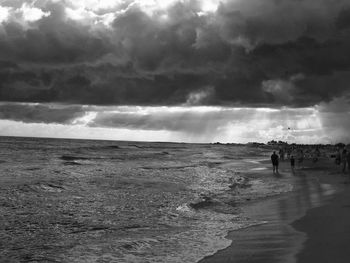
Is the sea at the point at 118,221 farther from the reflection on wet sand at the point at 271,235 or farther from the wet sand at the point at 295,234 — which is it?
the wet sand at the point at 295,234

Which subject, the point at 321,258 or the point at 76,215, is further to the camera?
the point at 76,215

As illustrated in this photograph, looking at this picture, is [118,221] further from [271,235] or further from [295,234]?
[295,234]

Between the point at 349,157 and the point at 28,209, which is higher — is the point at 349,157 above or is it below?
above

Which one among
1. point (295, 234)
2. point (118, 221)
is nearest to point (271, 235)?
point (295, 234)

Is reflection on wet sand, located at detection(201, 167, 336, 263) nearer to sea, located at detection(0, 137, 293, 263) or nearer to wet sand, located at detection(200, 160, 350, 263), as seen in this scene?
wet sand, located at detection(200, 160, 350, 263)

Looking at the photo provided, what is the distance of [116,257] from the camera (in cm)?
1138

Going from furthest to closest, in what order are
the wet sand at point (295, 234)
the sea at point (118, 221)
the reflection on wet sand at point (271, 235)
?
the sea at point (118, 221) → the reflection on wet sand at point (271, 235) → the wet sand at point (295, 234)

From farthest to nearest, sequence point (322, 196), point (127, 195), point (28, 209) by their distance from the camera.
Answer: point (127, 195)
point (322, 196)
point (28, 209)

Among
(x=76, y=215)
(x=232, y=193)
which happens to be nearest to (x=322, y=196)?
(x=232, y=193)

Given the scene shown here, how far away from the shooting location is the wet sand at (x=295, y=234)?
1053 centimetres

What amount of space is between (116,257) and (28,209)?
9.16m

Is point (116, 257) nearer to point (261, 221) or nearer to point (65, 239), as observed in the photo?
point (65, 239)

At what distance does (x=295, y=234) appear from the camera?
515 inches


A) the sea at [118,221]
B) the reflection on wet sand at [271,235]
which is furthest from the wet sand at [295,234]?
the sea at [118,221]
